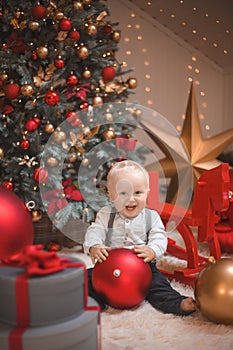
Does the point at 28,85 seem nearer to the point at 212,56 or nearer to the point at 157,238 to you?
the point at 157,238

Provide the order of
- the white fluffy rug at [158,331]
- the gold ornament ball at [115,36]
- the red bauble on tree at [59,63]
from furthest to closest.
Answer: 1. the gold ornament ball at [115,36]
2. the red bauble on tree at [59,63]
3. the white fluffy rug at [158,331]

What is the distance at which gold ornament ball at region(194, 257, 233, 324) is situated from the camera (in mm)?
1364

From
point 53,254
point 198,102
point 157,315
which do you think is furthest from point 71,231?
point 198,102

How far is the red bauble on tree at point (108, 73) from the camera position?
2.37 meters

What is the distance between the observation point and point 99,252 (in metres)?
1.54

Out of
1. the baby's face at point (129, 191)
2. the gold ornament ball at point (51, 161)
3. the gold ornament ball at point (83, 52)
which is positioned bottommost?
the baby's face at point (129, 191)

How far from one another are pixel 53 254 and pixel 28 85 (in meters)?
1.27

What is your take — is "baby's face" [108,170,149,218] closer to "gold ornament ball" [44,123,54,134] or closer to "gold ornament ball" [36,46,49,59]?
"gold ornament ball" [44,123,54,134]

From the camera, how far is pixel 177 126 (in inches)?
137

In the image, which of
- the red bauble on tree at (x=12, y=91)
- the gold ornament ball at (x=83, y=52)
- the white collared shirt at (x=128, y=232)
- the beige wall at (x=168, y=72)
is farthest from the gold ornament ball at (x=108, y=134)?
the beige wall at (x=168, y=72)

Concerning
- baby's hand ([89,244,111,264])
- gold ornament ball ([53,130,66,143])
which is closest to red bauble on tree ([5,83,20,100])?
gold ornament ball ([53,130,66,143])

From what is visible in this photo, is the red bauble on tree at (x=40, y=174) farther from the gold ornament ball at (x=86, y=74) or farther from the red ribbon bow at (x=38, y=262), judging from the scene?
the red ribbon bow at (x=38, y=262)

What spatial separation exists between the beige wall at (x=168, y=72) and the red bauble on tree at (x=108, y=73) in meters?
0.92

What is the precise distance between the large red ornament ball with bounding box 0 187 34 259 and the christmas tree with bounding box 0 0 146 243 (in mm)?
549
